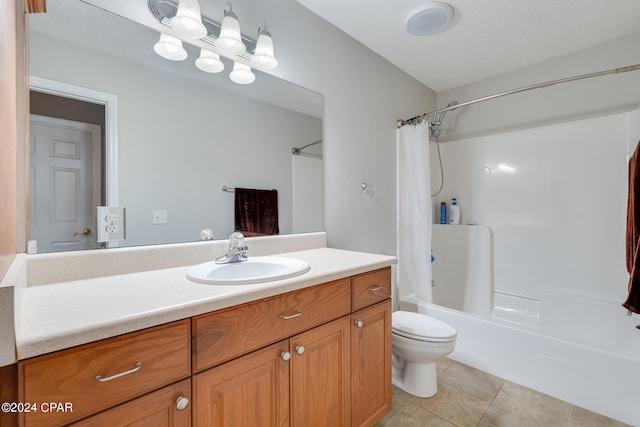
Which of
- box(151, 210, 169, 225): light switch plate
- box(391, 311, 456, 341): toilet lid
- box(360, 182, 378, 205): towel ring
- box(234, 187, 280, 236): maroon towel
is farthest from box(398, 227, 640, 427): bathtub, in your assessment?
box(151, 210, 169, 225): light switch plate

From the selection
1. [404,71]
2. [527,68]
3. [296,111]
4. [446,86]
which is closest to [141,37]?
[296,111]

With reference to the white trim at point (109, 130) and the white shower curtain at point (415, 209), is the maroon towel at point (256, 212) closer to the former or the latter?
the white trim at point (109, 130)

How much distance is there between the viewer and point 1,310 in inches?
18.0

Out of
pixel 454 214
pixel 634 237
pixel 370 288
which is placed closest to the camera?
pixel 370 288

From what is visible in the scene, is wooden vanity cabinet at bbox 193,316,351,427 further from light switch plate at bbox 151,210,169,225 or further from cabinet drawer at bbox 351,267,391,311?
light switch plate at bbox 151,210,169,225

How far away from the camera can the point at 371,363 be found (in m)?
1.30

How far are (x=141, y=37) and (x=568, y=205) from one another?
2.94m

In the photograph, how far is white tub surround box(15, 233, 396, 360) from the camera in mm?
588

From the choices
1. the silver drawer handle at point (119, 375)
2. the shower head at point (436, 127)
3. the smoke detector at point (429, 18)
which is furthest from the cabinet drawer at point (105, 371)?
the shower head at point (436, 127)

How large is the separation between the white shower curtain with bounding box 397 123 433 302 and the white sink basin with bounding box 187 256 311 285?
134 cm

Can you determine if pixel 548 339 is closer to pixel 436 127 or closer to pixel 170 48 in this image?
pixel 436 127

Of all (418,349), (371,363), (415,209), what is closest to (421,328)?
(418,349)

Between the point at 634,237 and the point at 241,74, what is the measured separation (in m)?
2.50

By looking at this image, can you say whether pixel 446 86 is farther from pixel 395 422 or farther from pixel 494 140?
pixel 395 422
